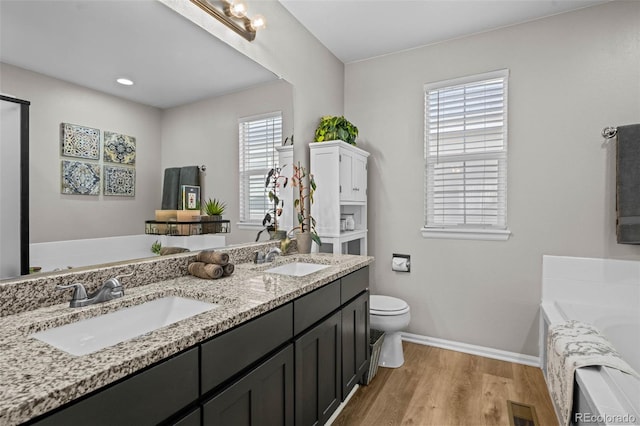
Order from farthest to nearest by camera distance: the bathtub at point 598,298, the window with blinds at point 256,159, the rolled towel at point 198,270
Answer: the bathtub at point 598,298 < the window with blinds at point 256,159 < the rolled towel at point 198,270

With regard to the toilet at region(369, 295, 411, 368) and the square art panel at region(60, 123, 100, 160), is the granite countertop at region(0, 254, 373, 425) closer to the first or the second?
the square art panel at region(60, 123, 100, 160)

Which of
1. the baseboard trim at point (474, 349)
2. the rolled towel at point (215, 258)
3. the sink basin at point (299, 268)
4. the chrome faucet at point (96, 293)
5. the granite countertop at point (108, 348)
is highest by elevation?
the rolled towel at point (215, 258)

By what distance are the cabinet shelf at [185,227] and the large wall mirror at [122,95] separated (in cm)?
4

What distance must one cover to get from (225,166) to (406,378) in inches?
76.9

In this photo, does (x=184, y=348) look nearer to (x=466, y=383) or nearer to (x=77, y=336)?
(x=77, y=336)

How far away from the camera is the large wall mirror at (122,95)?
1153mm

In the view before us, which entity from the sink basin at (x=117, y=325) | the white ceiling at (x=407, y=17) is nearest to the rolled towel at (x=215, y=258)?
the sink basin at (x=117, y=325)

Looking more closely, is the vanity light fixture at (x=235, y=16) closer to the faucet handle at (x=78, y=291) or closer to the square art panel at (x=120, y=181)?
the square art panel at (x=120, y=181)

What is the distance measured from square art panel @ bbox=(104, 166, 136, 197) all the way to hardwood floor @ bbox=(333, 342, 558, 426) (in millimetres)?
1677

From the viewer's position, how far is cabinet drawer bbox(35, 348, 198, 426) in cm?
69

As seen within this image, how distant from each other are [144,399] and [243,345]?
364mm

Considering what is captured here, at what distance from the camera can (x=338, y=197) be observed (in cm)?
265

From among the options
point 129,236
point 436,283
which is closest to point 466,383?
point 436,283

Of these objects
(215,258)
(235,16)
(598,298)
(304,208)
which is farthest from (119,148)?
(598,298)
